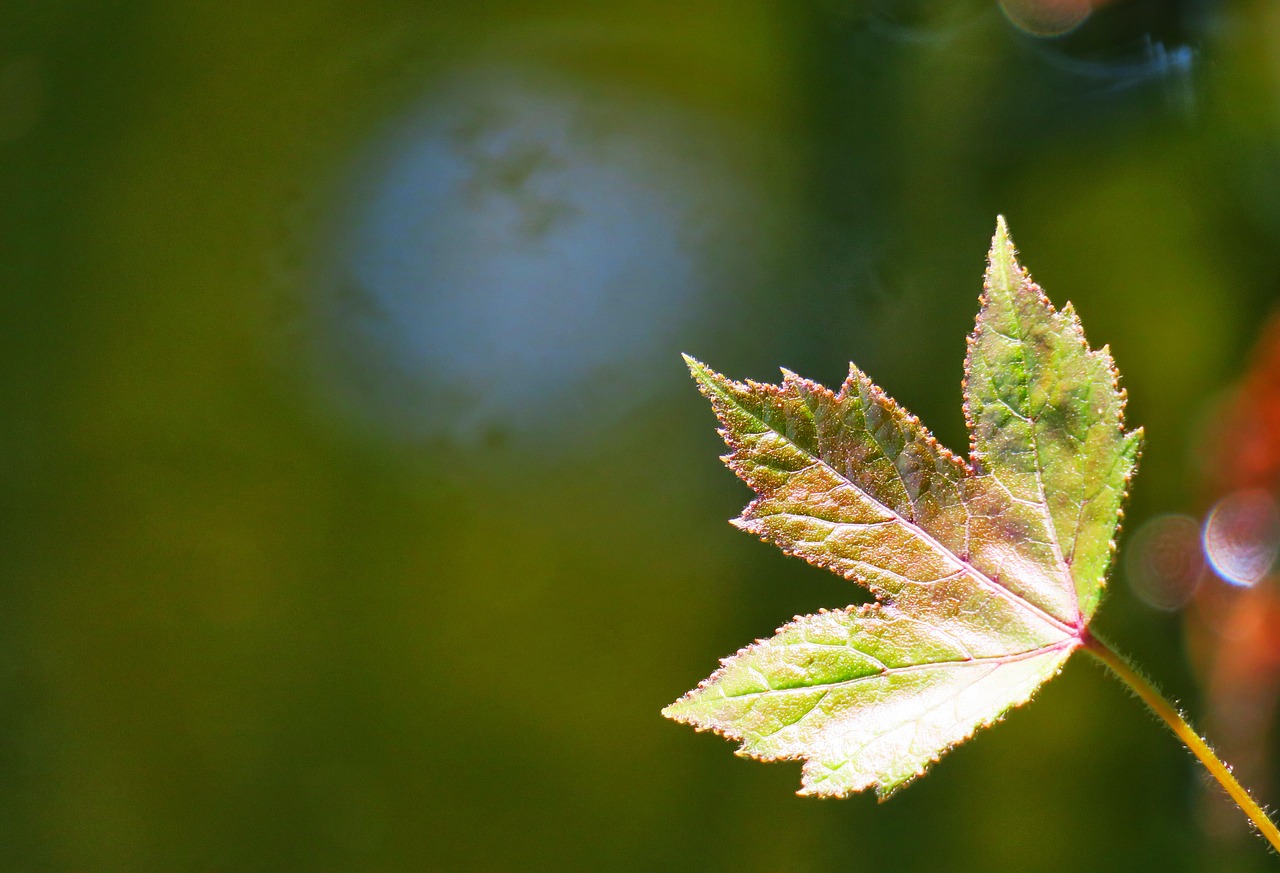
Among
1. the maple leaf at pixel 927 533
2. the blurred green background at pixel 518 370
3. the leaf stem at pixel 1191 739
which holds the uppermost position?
the blurred green background at pixel 518 370

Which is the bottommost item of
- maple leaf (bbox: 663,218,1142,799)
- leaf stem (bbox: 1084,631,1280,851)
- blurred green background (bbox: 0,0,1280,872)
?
leaf stem (bbox: 1084,631,1280,851)

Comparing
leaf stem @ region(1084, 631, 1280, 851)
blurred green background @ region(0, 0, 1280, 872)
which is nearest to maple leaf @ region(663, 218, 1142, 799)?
leaf stem @ region(1084, 631, 1280, 851)

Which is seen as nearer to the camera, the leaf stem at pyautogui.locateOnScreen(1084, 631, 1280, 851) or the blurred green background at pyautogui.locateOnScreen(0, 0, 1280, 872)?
the leaf stem at pyautogui.locateOnScreen(1084, 631, 1280, 851)

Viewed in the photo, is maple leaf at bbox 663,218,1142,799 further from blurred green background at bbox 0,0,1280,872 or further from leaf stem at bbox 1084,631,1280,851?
blurred green background at bbox 0,0,1280,872

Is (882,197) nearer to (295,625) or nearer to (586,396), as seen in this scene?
(586,396)

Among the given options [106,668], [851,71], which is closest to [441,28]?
[851,71]

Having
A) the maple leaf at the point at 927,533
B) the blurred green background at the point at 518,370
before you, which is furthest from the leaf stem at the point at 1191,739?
the blurred green background at the point at 518,370

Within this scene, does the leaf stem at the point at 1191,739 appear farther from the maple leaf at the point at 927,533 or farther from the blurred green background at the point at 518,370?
the blurred green background at the point at 518,370
